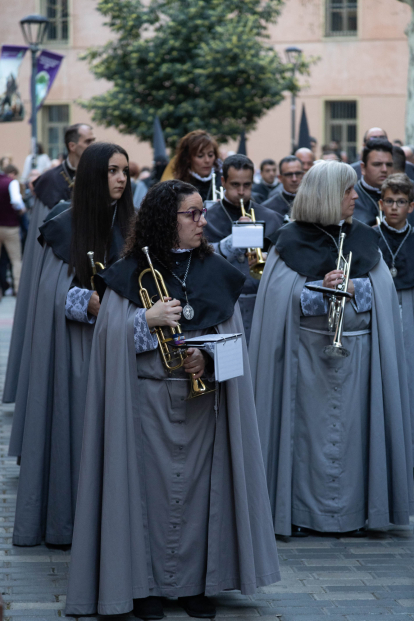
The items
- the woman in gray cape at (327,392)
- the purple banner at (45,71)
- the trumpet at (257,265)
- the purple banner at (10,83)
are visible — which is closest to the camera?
the woman in gray cape at (327,392)

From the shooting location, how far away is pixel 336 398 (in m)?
5.70

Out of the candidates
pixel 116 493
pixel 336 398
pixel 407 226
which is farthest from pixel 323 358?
pixel 116 493

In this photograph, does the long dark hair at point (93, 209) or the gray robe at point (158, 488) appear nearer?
the gray robe at point (158, 488)

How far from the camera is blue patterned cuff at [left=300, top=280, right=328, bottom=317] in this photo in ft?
18.4

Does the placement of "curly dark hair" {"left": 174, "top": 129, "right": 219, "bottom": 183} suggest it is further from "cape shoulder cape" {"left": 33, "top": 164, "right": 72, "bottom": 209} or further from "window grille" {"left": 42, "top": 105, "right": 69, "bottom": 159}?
"window grille" {"left": 42, "top": 105, "right": 69, "bottom": 159}

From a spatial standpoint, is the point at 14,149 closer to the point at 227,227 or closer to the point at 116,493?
the point at 227,227

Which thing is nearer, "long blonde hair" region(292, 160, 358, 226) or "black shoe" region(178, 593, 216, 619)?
"black shoe" region(178, 593, 216, 619)

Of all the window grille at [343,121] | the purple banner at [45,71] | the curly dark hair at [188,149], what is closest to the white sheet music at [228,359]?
the curly dark hair at [188,149]

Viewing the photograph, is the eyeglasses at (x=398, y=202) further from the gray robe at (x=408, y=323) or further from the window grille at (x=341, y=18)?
the window grille at (x=341, y=18)

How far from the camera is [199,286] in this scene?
174 inches

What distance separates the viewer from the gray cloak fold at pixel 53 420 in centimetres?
538

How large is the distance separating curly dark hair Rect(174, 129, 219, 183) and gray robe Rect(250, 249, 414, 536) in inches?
71.6

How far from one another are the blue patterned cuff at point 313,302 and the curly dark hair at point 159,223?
4.67 feet

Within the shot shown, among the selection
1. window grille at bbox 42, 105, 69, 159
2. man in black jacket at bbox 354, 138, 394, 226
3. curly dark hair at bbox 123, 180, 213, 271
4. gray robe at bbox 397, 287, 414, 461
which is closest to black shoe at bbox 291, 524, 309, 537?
gray robe at bbox 397, 287, 414, 461
